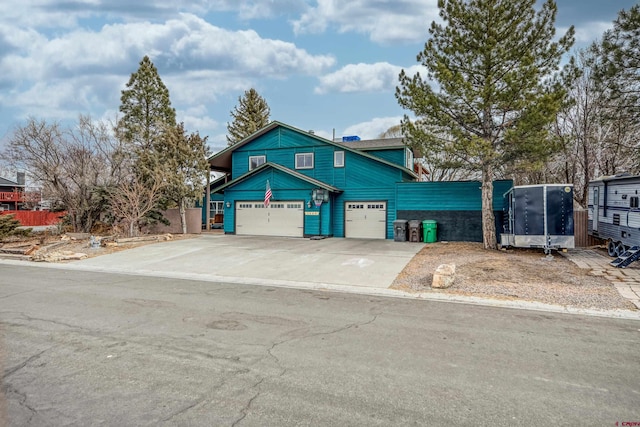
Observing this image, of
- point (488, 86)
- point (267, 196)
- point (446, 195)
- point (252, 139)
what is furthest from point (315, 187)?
point (488, 86)

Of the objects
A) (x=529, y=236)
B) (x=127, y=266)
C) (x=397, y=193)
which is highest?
(x=397, y=193)

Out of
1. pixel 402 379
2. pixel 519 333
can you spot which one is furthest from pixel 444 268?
pixel 402 379

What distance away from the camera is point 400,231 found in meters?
17.6

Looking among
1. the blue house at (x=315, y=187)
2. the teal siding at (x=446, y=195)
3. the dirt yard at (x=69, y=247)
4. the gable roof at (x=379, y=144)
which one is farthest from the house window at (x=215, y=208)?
the teal siding at (x=446, y=195)

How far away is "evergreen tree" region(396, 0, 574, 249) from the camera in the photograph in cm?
1274

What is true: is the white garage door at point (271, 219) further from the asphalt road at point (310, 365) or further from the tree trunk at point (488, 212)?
the asphalt road at point (310, 365)

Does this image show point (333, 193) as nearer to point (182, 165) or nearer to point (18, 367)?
point (182, 165)

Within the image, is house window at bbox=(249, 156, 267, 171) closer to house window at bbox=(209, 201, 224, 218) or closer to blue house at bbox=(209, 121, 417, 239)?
blue house at bbox=(209, 121, 417, 239)

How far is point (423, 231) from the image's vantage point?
57.1ft

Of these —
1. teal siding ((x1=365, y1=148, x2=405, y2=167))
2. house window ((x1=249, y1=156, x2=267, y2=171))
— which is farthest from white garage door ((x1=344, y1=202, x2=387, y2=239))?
house window ((x1=249, y1=156, x2=267, y2=171))

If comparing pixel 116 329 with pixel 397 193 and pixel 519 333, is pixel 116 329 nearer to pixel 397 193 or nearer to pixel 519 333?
pixel 519 333

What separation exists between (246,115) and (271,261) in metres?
29.5

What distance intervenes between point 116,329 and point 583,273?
10.4 metres

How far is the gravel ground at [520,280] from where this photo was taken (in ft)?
24.2
